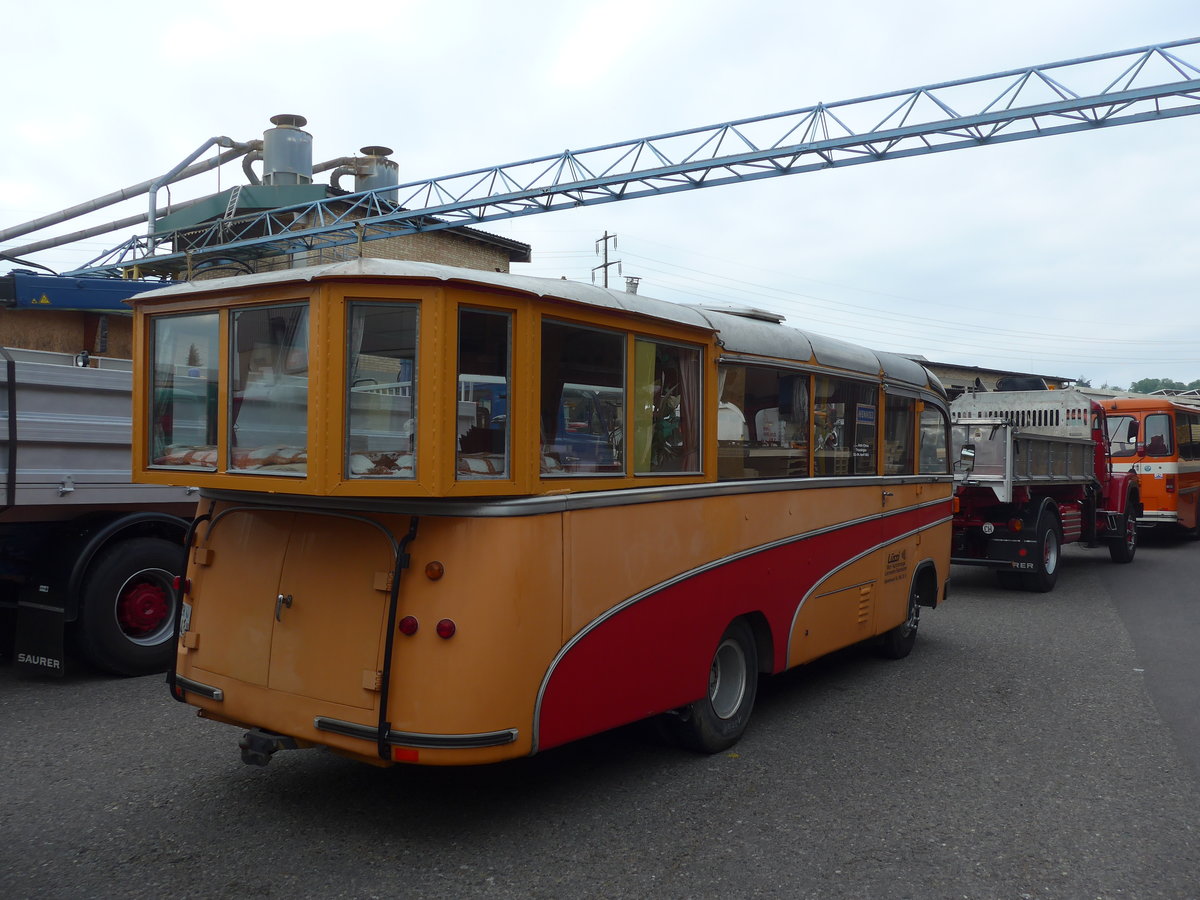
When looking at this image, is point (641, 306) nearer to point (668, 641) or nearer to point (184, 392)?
point (668, 641)

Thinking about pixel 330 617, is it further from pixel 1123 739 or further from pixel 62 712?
pixel 1123 739

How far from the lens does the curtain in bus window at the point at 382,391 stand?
3.91m

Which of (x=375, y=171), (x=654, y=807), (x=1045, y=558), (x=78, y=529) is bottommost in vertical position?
(x=654, y=807)

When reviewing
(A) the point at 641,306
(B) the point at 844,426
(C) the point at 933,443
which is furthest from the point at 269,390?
(C) the point at 933,443

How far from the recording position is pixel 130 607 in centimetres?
716

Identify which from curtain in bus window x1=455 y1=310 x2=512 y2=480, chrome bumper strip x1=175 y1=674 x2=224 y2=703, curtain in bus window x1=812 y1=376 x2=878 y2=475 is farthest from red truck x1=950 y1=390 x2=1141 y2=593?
chrome bumper strip x1=175 y1=674 x2=224 y2=703

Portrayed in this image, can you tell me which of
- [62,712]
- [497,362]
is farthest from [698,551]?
[62,712]

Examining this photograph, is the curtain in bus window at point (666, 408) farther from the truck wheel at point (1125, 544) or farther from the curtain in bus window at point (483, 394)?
the truck wheel at point (1125, 544)

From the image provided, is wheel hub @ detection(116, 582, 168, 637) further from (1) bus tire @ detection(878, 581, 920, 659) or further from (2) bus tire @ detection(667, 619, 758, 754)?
(1) bus tire @ detection(878, 581, 920, 659)

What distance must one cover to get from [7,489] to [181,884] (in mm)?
3640

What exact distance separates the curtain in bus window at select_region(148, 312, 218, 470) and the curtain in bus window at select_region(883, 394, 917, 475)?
4927 millimetres

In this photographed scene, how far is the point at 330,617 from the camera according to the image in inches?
167

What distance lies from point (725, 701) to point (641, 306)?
93.2 inches

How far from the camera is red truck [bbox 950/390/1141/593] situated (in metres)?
11.6
